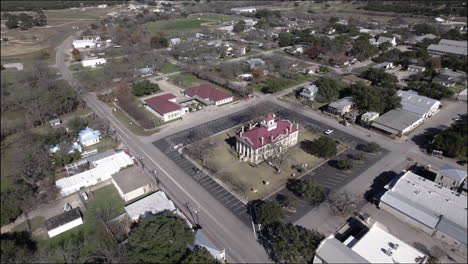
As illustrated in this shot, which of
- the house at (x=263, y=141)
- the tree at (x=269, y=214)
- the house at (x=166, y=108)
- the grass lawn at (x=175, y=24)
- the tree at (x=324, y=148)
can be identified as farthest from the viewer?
the grass lawn at (x=175, y=24)

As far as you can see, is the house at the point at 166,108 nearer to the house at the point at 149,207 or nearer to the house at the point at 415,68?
the house at the point at 149,207

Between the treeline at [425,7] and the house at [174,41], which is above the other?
the treeline at [425,7]

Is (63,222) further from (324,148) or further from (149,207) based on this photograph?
(324,148)

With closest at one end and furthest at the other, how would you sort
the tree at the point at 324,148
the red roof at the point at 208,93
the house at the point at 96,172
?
the house at the point at 96,172 < the tree at the point at 324,148 < the red roof at the point at 208,93

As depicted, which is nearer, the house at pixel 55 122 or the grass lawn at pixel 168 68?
the house at pixel 55 122

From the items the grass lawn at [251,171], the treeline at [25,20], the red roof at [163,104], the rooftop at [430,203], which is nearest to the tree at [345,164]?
the grass lawn at [251,171]

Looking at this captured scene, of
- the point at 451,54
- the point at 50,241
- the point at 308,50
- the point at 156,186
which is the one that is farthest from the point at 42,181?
the point at 451,54

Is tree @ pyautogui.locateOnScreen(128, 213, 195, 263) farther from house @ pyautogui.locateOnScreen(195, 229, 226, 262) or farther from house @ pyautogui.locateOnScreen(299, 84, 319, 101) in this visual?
house @ pyautogui.locateOnScreen(299, 84, 319, 101)
